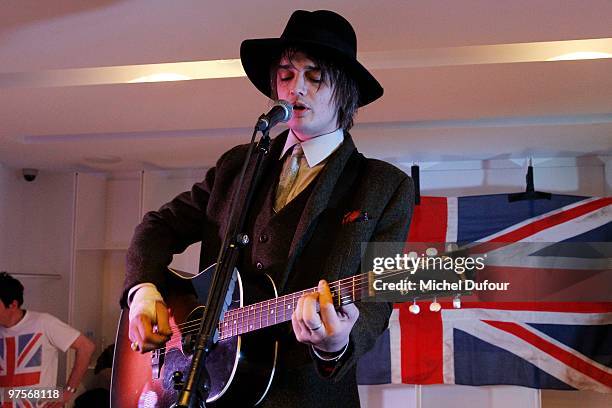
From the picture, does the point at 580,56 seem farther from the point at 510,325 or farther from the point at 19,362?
the point at 19,362

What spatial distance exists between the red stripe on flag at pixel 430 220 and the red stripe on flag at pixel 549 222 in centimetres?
34

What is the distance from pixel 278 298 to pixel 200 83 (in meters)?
2.02

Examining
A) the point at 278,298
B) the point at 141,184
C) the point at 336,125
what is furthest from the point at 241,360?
the point at 141,184

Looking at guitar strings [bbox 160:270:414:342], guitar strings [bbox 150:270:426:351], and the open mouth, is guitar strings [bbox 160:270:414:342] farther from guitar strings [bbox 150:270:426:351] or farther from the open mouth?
the open mouth

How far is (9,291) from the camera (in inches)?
168

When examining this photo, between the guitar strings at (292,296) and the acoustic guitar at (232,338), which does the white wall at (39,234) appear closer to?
the acoustic guitar at (232,338)

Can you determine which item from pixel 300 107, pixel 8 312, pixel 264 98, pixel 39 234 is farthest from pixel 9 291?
pixel 300 107

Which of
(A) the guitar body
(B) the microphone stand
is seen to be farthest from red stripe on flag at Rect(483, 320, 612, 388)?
(B) the microphone stand

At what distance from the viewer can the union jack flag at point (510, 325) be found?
439 cm

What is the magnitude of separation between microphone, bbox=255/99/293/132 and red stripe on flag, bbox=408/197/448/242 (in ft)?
11.3

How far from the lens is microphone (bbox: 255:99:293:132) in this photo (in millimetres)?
1214

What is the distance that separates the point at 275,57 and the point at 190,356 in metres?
0.64

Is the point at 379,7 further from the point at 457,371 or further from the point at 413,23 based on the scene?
→ the point at 457,371

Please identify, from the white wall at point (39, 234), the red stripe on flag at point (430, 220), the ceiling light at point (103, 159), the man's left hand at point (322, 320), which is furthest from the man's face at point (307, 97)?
the white wall at point (39, 234)
